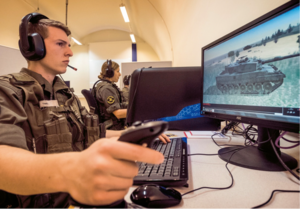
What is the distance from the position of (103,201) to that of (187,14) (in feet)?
6.74

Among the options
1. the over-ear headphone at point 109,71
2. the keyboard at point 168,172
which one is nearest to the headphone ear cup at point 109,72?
the over-ear headphone at point 109,71

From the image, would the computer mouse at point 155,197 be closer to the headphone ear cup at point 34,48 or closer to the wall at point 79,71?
the headphone ear cup at point 34,48

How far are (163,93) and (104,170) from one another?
30.0 inches

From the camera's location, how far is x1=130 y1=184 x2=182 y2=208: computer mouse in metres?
0.35

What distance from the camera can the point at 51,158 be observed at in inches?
11.0

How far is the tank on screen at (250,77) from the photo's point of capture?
1.66 ft

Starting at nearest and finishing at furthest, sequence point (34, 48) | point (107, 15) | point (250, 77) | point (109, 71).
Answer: point (250, 77) → point (34, 48) → point (109, 71) → point (107, 15)

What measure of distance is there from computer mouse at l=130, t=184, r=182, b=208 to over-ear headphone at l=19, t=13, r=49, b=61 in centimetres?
93

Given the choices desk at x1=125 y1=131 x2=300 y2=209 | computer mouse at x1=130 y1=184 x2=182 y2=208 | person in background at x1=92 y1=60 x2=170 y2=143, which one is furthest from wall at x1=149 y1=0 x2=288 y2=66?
person in background at x1=92 y1=60 x2=170 y2=143

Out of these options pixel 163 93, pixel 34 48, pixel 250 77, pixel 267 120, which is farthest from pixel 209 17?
pixel 34 48

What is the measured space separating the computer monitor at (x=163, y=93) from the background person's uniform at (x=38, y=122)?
30 cm

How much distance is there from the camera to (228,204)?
0.37 m

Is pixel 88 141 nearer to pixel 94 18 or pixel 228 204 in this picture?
pixel 228 204

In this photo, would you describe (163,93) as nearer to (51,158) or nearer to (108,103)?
(51,158)
